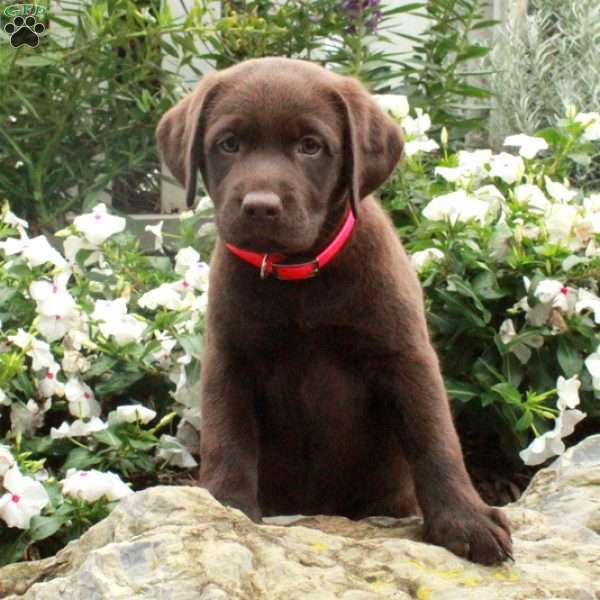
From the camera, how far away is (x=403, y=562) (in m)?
2.69

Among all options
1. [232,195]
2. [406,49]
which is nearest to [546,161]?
[406,49]

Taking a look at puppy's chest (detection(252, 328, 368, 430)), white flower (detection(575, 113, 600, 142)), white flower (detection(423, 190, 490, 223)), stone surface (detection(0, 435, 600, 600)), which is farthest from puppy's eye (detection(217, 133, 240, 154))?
white flower (detection(575, 113, 600, 142))

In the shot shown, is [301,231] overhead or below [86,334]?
overhead

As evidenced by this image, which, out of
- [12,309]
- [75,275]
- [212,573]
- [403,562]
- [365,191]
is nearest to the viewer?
[212,573]

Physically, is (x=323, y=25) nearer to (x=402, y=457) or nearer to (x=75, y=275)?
(x=75, y=275)

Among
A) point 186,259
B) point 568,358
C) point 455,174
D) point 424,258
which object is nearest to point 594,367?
point 568,358

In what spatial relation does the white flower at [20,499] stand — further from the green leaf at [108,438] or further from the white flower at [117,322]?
the white flower at [117,322]

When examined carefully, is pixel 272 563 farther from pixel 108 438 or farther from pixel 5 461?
pixel 108 438

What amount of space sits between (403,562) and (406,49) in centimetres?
430

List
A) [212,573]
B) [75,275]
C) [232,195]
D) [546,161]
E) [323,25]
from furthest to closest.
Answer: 1. [323,25]
2. [546,161]
3. [75,275]
4. [232,195]
5. [212,573]

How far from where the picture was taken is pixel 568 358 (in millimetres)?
4027

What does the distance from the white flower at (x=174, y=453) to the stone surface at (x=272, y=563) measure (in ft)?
2.63

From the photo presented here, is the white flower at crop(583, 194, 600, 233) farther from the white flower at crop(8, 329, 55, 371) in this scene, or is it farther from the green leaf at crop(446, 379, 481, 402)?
the white flower at crop(8, 329, 55, 371)

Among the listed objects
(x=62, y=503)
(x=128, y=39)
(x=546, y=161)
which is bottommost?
(x=62, y=503)
